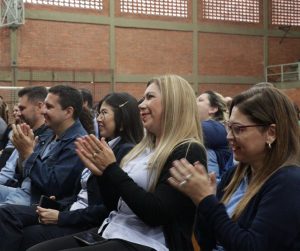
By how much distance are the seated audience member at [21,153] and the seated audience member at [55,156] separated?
0.03 meters

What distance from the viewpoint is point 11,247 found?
3529 millimetres

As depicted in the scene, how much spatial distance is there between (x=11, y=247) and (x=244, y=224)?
196 cm

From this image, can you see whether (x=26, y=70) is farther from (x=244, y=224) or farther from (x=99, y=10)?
(x=244, y=224)

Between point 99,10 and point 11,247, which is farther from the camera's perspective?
point 99,10

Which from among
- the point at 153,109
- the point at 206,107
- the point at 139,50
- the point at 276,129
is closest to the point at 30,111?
the point at 206,107

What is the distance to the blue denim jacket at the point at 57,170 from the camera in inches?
148

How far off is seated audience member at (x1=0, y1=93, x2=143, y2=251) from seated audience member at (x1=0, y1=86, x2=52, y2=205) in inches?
13.2

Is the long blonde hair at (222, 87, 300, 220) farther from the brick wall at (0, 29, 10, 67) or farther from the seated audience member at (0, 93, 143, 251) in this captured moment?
the brick wall at (0, 29, 10, 67)

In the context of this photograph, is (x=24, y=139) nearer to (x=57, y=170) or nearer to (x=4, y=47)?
(x=57, y=170)

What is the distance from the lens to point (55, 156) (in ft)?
12.7

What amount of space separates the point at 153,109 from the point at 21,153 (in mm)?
1484

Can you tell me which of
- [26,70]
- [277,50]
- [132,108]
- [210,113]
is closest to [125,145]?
[132,108]

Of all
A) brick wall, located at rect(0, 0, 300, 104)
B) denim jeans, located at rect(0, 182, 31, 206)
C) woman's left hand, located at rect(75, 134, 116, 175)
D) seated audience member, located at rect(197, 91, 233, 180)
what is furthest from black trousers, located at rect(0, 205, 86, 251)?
brick wall, located at rect(0, 0, 300, 104)

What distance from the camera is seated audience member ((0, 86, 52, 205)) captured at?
4.07 meters
